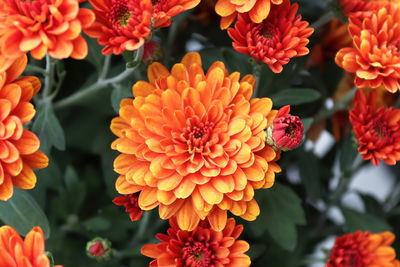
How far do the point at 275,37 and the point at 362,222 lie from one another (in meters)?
0.40

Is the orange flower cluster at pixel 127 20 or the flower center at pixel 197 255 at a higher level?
the orange flower cluster at pixel 127 20

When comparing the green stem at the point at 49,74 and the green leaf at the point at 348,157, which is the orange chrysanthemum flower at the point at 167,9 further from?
the green leaf at the point at 348,157

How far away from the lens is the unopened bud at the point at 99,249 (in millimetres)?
612

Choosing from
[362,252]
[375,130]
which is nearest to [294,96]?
[375,130]

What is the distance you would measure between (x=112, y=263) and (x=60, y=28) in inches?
15.1

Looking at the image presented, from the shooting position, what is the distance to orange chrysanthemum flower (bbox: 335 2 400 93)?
0.56m

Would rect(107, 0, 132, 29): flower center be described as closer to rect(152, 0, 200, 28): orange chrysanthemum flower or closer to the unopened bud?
rect(152, 0, 200, 28): orange chrysanthemum flower

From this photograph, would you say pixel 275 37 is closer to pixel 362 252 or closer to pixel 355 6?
pixel 355 6

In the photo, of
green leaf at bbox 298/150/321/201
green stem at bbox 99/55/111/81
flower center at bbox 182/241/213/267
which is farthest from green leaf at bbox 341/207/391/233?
green stem at bbox 99/55/111/81

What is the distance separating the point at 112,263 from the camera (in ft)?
2.32

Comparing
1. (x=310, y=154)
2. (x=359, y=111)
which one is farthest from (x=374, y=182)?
(x=359, y=111)

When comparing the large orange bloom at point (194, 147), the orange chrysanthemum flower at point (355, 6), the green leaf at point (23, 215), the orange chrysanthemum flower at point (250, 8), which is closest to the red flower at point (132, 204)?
the large orange bloom at point (194, 147)

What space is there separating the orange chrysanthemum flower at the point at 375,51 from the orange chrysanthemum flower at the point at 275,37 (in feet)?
0.21

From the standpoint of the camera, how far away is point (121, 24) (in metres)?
0.51
